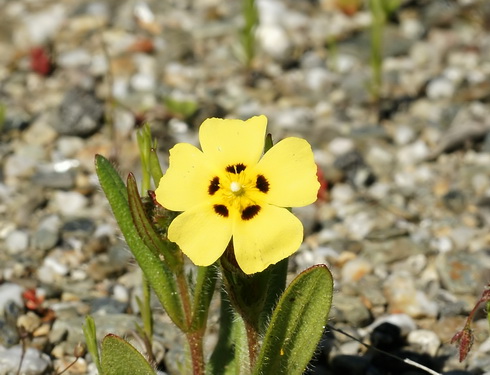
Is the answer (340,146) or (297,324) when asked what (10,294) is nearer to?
(297,324)

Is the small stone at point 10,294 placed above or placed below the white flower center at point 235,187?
below

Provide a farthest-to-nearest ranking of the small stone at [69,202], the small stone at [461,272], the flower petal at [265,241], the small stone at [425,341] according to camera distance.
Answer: the small stone at [69,202]
the small stone at [461,272]
the small stone at [425,341]
the flower petal at [265,241]

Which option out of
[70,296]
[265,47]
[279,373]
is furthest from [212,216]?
[265,47]

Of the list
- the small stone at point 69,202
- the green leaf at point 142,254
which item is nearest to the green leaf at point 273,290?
the green leaf at point 142,254

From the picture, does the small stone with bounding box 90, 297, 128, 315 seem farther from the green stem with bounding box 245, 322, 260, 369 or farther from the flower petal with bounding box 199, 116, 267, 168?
the flower petal with bounding box 199, 116, 267, 168

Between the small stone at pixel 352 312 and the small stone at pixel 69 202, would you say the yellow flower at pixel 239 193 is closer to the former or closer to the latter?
the small stone at pixel 352 312

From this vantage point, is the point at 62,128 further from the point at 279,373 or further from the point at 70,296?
the point at 279,373

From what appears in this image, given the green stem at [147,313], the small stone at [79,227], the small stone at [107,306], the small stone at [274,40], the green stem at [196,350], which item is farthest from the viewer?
the small stone at [274,40]
